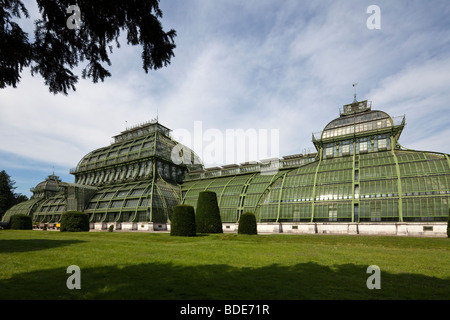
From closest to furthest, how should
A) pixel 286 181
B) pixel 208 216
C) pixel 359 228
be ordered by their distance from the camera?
pixel 208 216 → pixel 359 228 → pixel 286 181

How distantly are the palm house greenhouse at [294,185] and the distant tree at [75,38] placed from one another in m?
39.1

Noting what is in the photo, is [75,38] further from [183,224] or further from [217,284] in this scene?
[183,224]

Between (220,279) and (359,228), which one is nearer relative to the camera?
(220,279)

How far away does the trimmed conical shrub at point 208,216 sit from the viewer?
35000 millimetres

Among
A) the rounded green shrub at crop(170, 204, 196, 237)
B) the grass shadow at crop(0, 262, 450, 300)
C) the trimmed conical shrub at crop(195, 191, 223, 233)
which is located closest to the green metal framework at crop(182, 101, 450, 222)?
the trimmed conical shrub at crop(195, 191, 223, 233)

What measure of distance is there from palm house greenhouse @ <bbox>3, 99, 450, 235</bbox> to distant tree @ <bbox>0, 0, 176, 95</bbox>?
1539 inches

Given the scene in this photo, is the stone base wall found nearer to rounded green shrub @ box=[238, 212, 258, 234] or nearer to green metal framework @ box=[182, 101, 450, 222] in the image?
green metal framework @ box=[182, 101, 450, 222]

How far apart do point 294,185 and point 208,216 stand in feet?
63.2

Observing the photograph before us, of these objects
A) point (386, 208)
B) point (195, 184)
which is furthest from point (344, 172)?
point (195, 184)

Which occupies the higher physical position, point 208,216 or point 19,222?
point 208,216

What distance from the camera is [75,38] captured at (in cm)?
787

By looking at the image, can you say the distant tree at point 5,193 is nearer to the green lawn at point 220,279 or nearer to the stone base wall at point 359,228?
the stone base wall at point 359,228

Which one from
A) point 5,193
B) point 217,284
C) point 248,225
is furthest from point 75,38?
point 5,193
